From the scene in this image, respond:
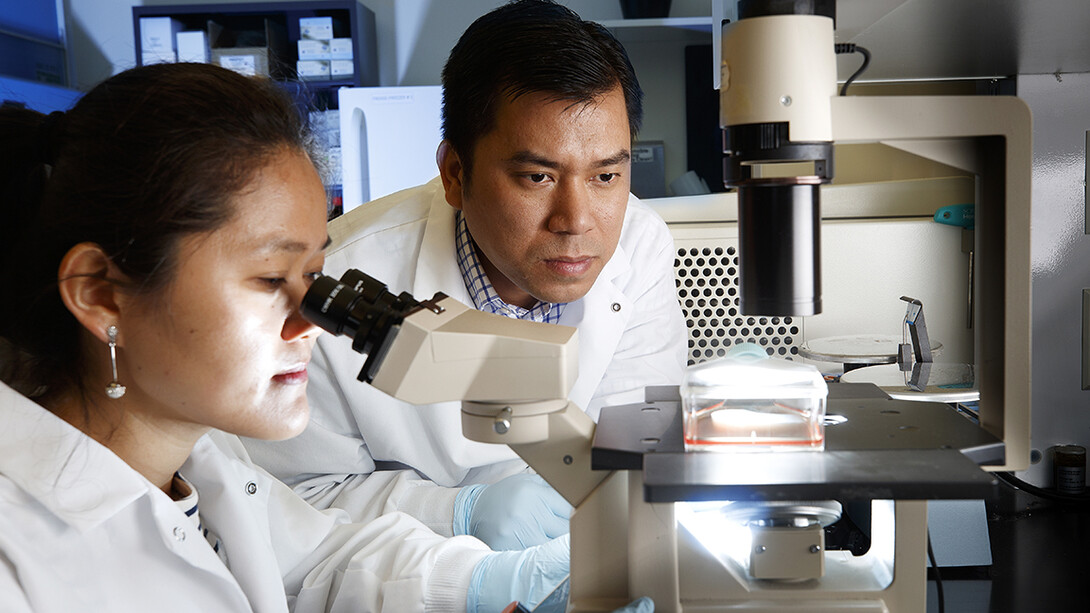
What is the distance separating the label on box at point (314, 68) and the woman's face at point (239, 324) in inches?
134

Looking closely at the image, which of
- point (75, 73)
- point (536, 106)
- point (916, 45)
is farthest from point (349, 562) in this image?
point (75, 73)

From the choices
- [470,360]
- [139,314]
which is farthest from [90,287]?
[470,360]

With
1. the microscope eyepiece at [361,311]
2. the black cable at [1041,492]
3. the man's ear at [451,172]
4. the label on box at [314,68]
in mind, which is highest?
the label on box at [314,68]

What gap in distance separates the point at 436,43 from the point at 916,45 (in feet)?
11.6

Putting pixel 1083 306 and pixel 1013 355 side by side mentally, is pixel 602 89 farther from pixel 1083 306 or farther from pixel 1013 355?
pixel 1083 306

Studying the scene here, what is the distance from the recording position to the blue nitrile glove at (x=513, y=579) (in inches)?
40.2

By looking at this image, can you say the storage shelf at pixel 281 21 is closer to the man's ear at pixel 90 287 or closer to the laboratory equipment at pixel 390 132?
the laboratory equipment at pixel 390 132

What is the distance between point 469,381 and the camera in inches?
28.5

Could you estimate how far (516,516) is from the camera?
4.13ft

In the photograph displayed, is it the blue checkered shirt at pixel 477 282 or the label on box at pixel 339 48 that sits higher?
the label on box at pixel 339 48

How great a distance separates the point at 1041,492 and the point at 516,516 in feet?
3.06

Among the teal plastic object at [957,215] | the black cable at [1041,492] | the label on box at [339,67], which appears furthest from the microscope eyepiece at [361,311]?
the label on box at [339,67]

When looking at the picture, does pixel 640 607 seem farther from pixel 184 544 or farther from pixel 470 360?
pixel 184 544

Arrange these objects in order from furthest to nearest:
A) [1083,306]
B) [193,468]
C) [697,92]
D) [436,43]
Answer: [436,43]
[697,92]
[1083,306]
[193,468]
